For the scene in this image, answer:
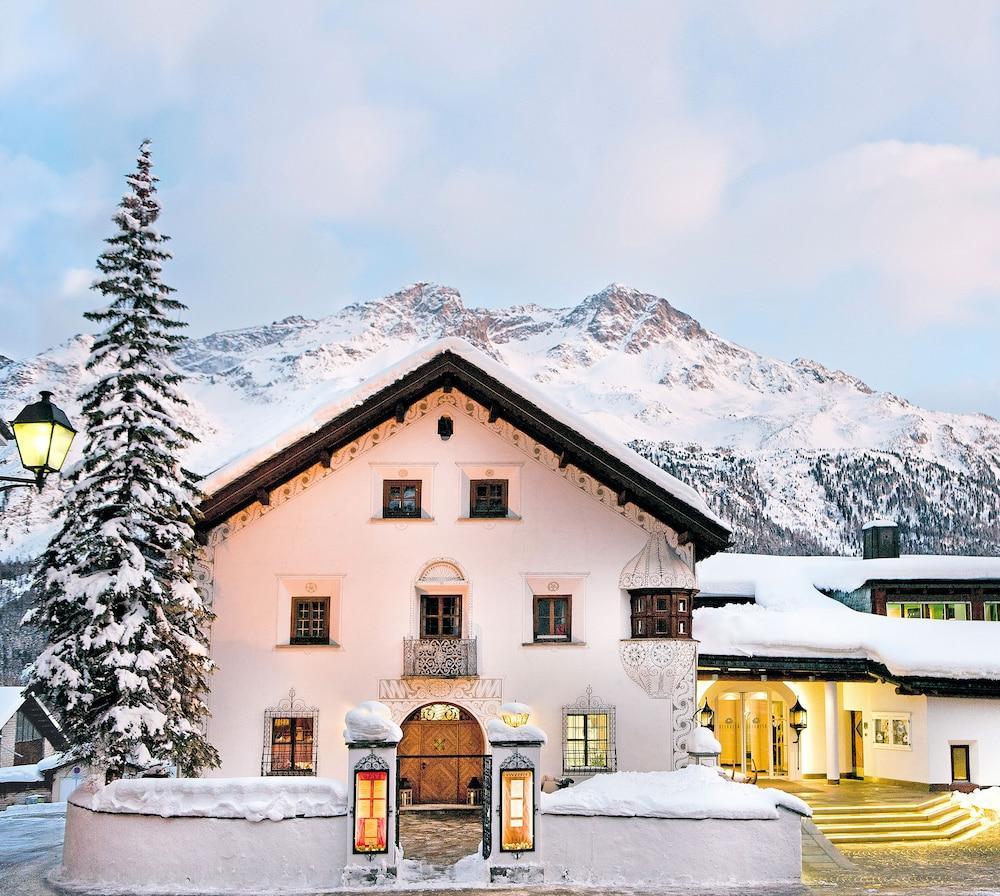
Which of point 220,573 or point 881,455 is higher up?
point 881,455

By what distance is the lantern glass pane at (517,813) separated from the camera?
18172 mm

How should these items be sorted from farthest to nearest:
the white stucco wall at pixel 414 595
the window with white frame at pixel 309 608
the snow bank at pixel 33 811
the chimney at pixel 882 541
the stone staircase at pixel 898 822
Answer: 1. the chimney at pixel 882 541
2. the snow bank at pixel 33 811
3. the window with white frame at pixel 309 608
4. the white stucco wall at pixel 414 595
5. the stone staircase at pixel 898 822

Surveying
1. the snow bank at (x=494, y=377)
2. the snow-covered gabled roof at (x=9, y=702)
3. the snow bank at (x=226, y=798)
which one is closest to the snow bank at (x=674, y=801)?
the snow bank at (x=226, y=798)

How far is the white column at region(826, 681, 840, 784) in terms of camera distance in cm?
3041

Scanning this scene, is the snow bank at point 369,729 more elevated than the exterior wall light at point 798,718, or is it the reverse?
the snow bank at point 369,729

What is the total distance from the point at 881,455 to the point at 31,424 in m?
139

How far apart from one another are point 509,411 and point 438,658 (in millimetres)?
5731

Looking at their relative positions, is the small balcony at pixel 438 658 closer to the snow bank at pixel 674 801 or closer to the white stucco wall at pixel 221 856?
the snow bank at pixel 674 801

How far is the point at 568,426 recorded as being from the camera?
80.8 ft

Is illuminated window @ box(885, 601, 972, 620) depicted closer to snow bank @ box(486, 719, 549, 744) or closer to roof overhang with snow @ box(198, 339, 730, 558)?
roof overhang with snow @ box(198, 339, 730, 558)

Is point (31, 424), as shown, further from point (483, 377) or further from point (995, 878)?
point (995, 878)

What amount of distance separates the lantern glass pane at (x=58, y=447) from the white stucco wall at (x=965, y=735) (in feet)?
77.9

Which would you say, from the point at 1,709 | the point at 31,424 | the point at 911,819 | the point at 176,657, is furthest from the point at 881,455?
the point at 31,424

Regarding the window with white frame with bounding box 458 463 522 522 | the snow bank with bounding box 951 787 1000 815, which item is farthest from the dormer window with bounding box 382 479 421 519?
the snow bank with bounding box 951 787 1000 815
